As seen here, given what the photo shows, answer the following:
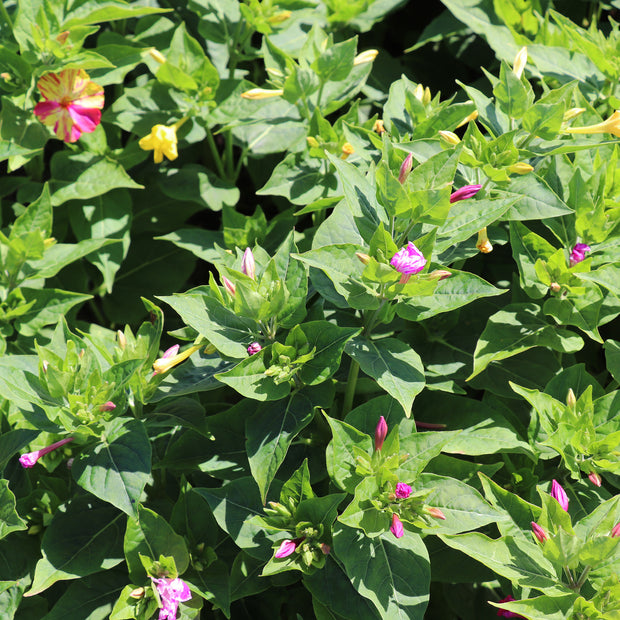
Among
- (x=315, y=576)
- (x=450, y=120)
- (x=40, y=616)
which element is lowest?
(x=40, y=616)

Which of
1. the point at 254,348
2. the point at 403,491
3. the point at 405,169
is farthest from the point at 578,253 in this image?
the point at 254,348

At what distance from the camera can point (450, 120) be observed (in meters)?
2.15

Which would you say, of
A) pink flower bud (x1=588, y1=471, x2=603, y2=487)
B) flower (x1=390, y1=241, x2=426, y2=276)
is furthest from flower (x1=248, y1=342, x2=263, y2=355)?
pink flower bud (x1=588, y1=471, x2=603, y2=487)

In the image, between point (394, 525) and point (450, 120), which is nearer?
point (394, 525)

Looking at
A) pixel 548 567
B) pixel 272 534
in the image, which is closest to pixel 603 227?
pixel 548 567

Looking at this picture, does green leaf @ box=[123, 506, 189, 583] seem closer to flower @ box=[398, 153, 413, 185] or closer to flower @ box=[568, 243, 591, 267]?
flower @ box=[398, 153, 413, 185]

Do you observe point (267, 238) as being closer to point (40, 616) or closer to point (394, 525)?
point (394, 525)

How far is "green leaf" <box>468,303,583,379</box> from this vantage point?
2008mm

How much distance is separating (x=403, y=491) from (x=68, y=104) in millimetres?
1896

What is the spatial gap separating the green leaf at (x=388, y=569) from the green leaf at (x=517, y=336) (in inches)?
21.0

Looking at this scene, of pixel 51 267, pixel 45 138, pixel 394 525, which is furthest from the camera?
pixel 45 138

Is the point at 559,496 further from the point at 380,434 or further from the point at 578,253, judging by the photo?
the point at 578,253

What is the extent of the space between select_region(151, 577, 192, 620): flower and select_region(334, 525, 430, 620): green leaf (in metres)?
0.44

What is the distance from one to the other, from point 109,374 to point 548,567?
129 cm
